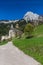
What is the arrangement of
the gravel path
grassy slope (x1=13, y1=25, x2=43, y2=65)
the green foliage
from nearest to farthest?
1. the gravel path
2. the green foliage
3. grassy slope (x1=13, y1=25, x2=43, y2=65)

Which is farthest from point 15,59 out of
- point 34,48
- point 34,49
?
point 34,48

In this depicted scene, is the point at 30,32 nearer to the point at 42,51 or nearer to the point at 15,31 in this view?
the point at 42,51

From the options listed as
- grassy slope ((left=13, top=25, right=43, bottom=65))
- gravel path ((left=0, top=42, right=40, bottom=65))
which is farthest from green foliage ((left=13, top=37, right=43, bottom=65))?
gravel path ((left=0, top=42, right=40, bottom=65))

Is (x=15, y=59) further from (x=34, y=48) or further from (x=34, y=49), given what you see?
(x=34, y=48)

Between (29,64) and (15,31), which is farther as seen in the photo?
(15,31)

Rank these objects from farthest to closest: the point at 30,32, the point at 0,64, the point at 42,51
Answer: the point at 30,32 → the point at 42,51 → the point at 0,64

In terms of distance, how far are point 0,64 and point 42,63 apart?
8.61 feet

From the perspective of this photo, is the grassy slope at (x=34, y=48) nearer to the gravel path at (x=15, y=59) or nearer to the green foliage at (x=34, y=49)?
the green foliage at (x=34, y=49)

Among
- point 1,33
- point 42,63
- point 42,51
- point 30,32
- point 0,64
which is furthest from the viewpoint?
point 1,33

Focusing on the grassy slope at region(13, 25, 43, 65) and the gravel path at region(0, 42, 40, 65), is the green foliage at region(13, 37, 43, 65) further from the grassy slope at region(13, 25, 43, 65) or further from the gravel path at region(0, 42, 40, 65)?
the gravel path at region(0, 42, 40, 65)

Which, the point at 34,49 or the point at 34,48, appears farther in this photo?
the point at 34,48

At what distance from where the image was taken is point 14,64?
13.9 m

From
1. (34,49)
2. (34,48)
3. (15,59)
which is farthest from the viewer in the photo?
(34,48)

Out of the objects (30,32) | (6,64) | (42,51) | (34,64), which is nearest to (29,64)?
(34,64)
